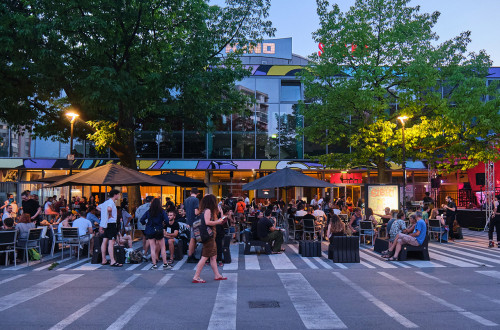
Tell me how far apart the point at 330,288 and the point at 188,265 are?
4.58 meters

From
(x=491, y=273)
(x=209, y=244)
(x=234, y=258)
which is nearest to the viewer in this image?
(x=209, y=244)

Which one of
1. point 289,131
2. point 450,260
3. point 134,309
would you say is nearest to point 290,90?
point 289,131

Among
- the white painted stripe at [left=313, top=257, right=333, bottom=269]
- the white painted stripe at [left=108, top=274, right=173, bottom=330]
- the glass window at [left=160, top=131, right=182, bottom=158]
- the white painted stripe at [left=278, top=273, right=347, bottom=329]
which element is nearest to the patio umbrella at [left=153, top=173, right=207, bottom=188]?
the white painted stripe at [left=313, top=257, right=333, bottom=269]

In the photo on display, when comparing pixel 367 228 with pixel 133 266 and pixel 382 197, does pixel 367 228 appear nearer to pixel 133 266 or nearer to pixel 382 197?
pixel 382 197

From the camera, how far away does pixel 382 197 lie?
765 inches

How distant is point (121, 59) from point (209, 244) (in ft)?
38.1

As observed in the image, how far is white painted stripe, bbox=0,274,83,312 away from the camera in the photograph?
24.4 ft

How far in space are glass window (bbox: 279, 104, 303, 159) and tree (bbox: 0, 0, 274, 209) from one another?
9.92 metres

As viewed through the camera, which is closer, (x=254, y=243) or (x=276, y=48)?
(x=254, y=243)

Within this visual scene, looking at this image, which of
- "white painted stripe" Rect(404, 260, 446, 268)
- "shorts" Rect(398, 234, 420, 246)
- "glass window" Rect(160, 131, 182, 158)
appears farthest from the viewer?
"glass window" Rect(160, 131, 182, 158)

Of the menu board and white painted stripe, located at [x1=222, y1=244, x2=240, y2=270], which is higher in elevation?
the menu board

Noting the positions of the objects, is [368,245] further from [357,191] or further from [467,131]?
[357,191]

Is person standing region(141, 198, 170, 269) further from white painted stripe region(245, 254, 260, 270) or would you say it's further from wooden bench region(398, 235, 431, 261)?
wooden bench region(398, 235, 431, 261)

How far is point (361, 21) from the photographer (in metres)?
23.1
